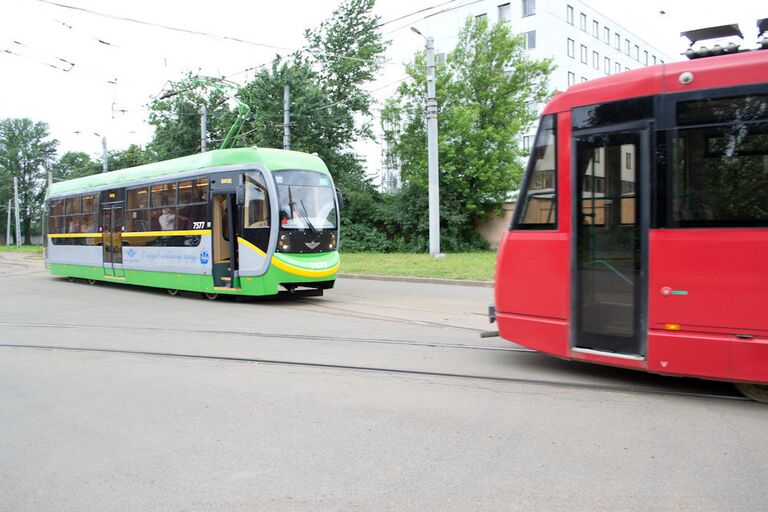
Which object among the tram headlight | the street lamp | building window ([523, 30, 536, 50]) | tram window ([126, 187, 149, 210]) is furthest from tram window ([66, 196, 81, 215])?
building window ([523, 30, 536, 50])

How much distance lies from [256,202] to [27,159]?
285 feet

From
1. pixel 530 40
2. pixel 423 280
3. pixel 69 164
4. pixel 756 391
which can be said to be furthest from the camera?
pixel 69 164

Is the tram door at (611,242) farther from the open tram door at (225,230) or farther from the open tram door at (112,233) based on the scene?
the open tram door at (112,233)

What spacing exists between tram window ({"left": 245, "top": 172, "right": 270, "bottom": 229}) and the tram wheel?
8.88 meters

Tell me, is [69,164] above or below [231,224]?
above

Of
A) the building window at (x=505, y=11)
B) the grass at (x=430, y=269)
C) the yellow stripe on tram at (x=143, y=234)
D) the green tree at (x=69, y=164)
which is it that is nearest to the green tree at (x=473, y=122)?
the grass at (x=430, y=269)

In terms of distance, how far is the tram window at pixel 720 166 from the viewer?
15.9 feet

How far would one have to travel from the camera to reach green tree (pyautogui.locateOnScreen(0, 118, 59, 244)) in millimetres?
81819

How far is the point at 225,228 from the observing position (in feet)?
41.6

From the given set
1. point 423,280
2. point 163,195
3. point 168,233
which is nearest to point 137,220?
point 163,195

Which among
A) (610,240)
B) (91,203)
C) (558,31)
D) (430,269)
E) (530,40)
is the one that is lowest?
(430,269)

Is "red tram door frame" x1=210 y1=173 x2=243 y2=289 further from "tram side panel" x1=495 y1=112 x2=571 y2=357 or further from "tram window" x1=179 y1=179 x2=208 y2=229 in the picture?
"tram side panel" x1=495 y1=112 x2=571 y2=357

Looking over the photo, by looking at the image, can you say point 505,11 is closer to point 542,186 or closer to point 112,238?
point 112,238

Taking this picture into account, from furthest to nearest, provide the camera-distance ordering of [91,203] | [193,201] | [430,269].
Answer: [430,269] → [91,203] → [193,201]
